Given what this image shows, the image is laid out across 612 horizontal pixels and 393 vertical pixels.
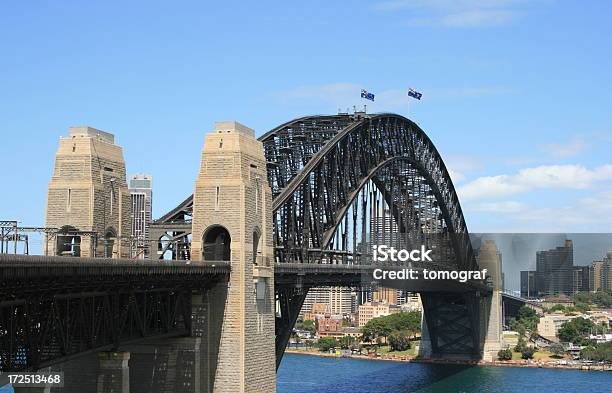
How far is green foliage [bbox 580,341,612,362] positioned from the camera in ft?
535

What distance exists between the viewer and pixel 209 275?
162 ft

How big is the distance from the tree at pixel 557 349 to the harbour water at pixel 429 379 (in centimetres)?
2152

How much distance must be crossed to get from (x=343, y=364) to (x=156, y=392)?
117 meters

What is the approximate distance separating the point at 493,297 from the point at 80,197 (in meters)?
112

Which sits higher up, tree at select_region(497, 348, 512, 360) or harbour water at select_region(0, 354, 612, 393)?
tree at select_region(497, 348, 512, 360)

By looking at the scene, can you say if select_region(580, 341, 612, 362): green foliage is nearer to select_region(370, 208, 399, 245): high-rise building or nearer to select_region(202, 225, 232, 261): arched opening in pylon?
select_region(370, 208, 399, 245): high-rise building

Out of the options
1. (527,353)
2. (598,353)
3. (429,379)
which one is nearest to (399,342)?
(527,353)

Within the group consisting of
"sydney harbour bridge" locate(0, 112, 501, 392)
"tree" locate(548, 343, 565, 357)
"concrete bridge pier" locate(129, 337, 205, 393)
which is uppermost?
"sydney harbour bridge" locate(0, 112, 501, 392)

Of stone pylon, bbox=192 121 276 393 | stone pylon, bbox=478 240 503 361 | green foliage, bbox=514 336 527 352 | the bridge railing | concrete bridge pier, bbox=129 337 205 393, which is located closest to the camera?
concrete bridge pier, bbox=129 337 205 393

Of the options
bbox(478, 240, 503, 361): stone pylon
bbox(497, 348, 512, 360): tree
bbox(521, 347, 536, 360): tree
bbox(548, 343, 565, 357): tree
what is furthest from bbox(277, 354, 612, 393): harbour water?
bbox(548, 343, 565, 357): tree

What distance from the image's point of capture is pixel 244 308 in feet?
168

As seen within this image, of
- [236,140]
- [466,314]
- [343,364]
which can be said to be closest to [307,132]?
[236,140]

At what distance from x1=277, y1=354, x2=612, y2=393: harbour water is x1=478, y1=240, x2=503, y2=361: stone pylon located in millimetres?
6582

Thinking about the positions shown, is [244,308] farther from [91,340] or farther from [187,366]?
[91,340]
